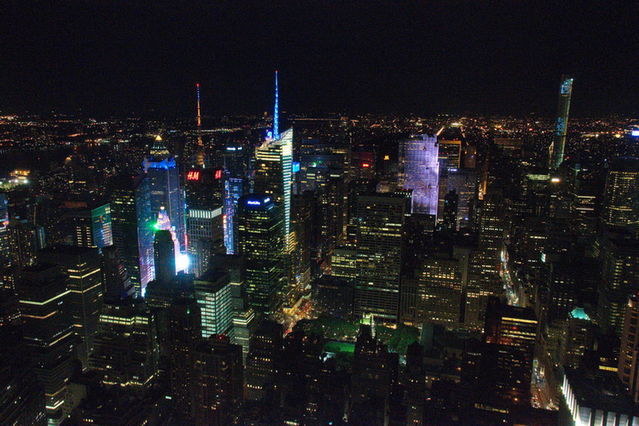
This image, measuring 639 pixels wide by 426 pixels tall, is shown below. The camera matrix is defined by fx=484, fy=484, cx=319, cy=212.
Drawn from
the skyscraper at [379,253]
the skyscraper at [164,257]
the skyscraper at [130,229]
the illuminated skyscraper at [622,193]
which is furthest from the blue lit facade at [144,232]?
the illuminated skyscraper at [622,193]

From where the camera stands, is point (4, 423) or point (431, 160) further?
point (431, 160)

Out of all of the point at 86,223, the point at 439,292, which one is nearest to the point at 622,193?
the point at 439,292

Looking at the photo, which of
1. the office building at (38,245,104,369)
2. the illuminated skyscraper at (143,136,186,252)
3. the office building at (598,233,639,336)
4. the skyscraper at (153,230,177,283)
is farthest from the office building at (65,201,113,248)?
the office building at (598,233,639,336)

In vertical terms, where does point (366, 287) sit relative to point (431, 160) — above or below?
below

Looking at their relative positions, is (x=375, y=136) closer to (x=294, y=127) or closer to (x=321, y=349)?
(x=294, y=127)

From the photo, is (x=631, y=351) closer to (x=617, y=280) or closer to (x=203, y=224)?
(x=617, y=280)

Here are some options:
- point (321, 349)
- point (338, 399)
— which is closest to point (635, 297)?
point (338, 399)
